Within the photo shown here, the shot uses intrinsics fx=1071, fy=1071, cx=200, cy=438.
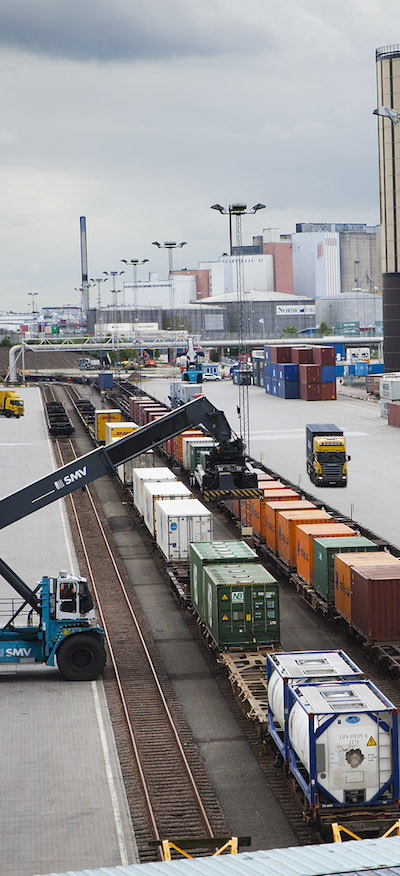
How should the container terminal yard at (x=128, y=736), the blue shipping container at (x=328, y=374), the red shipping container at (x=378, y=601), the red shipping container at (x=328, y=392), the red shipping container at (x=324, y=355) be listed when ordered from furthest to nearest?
the red shipping container at (x=328, y=392) → the blue shipping container at (x=328, y=374) → the red shipping container at (x=324, y=355) → the red shipping container at (x=378, y=601) → the container terminal yard at (x=128, y=736)

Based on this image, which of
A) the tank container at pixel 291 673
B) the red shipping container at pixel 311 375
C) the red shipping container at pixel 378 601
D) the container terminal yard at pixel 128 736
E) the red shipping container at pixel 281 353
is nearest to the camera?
the container terminal yard at pixel 128 736

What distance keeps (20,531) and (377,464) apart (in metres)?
28.0

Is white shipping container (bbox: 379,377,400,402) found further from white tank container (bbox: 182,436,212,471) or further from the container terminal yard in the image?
the container terminal yard

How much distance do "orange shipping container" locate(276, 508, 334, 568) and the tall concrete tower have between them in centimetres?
7540

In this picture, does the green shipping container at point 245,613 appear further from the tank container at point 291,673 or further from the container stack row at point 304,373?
the container stack row at point 304,373

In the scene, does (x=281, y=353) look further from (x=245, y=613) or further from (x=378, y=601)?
(x=245, y=613)

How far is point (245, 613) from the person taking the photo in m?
30.1

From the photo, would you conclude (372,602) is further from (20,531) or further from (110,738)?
(20,531)

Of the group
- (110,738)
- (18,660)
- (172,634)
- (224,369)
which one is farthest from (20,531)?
(224,369)

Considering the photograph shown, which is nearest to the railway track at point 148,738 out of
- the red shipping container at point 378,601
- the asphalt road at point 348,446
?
the red shipping container at point 378,601

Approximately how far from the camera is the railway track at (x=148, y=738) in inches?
830

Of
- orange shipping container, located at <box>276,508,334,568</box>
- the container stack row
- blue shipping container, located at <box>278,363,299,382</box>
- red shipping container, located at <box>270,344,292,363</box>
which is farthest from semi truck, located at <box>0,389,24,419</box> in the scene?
orange shipping container, located at <box>276,508,334,568</box>

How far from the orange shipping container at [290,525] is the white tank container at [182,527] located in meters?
2.90

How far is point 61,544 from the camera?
47594 mm
